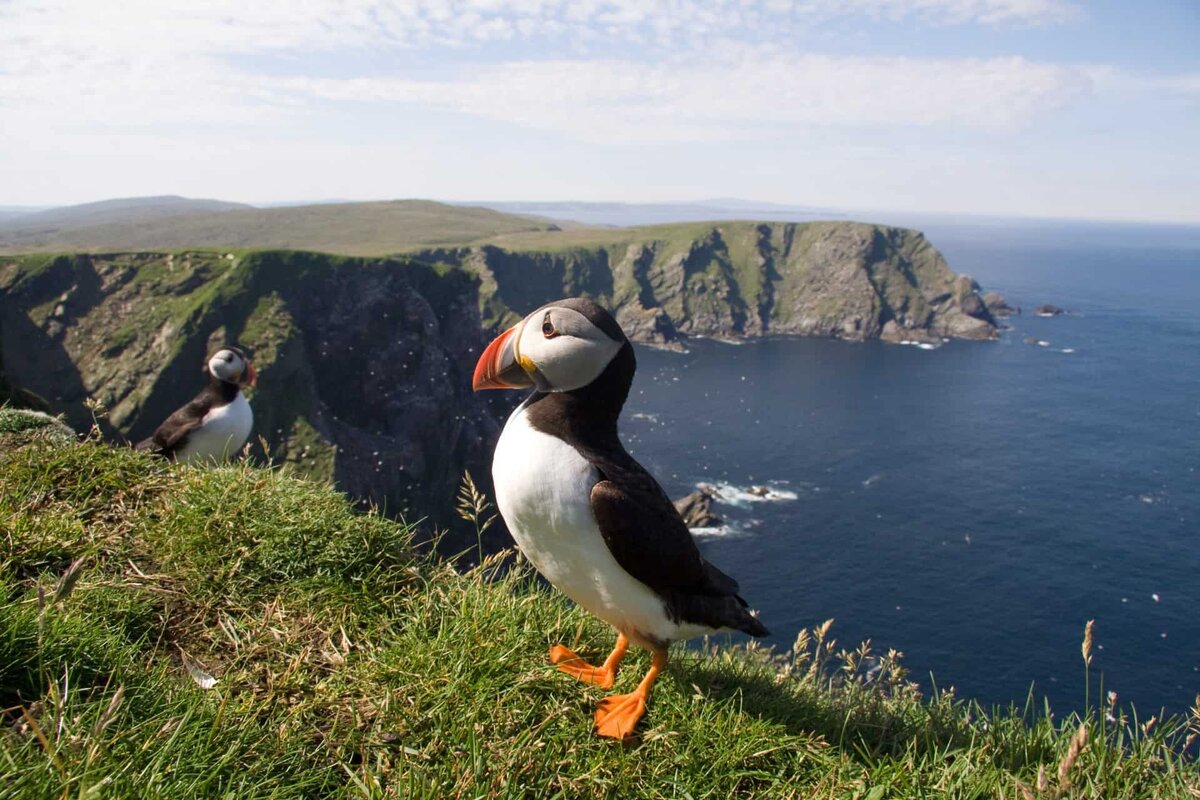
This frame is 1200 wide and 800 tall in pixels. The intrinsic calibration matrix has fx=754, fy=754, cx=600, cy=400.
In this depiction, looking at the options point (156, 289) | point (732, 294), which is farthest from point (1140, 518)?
point (732, 294)

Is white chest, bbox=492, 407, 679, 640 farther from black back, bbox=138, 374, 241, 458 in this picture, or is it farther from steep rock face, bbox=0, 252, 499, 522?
steep rock face, bbox=0, 252, 499, 522

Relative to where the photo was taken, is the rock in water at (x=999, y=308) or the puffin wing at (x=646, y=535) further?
the rock in water at (x=999, y=308)

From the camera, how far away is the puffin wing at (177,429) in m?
8.77

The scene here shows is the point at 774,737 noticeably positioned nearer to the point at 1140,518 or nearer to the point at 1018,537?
the point at 1018,537

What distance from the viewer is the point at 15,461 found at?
5.91m

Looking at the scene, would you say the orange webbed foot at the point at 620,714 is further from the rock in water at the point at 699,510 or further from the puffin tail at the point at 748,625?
the rock in water at the point at 699,510

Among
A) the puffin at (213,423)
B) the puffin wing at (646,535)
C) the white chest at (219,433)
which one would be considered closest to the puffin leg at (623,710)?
the puffin wing at (646,535)

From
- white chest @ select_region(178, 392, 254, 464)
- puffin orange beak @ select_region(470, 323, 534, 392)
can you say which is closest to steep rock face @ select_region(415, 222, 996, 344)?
white chest @ select_region(178, 392, 254, 464)

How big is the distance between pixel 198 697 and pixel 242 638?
1128 mm

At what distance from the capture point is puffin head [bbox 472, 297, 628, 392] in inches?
181

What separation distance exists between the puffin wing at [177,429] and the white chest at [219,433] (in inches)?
2.6

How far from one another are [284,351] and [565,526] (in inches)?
3465

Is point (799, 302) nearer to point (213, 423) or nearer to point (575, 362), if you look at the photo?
point (213, 423)

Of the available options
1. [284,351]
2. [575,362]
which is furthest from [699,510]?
[575,362]
